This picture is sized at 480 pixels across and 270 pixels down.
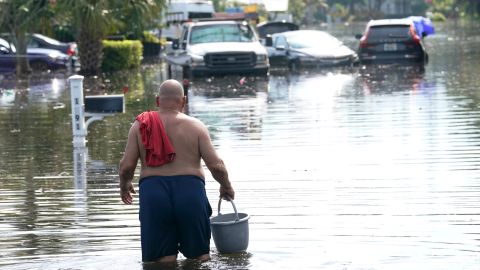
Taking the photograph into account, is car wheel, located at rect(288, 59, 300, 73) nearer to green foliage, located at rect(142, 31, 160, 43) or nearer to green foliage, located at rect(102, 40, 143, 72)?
green foliage, located at rect(102, 40, 143, 72)

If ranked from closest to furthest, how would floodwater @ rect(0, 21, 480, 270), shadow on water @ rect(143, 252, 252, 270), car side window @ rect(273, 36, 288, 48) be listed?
shadow on water @ rect(143, 252, 252, 270), floodwater @ rect(0, 21, 480, 270), car side window @ rect(273, 36, 288, 48)

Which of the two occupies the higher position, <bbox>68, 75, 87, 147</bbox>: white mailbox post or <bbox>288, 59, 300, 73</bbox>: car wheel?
<bbox>68, 75, 87, 147</bbox>: white mailbox post

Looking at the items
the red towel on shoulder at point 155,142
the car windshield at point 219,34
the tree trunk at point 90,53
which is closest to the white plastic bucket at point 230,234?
the red towel on shoulder at point 155,142

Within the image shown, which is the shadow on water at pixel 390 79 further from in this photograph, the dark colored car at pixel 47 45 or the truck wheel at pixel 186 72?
the dark colored car at pixel 47 45

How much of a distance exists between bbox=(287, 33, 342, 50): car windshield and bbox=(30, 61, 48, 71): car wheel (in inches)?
311

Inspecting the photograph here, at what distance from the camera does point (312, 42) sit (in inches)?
1438

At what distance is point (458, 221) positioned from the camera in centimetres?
1005

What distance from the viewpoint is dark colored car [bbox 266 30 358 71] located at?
1390 inches

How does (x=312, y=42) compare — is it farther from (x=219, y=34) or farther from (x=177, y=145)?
(x=177, y=145)

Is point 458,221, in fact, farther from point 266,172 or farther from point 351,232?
point 266,172

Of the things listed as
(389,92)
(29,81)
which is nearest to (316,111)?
(389,92)

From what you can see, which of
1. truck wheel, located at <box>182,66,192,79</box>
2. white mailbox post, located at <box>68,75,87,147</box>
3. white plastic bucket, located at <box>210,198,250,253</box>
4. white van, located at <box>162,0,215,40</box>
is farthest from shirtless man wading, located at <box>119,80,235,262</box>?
white van, located at <box>162,0,215,40</box>

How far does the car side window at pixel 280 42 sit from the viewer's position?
36347mm

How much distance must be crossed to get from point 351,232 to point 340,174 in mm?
3359
